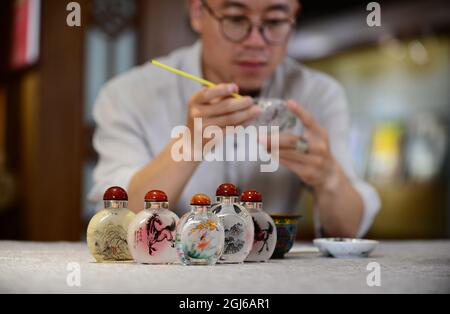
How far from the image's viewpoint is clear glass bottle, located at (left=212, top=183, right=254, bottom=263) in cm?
135

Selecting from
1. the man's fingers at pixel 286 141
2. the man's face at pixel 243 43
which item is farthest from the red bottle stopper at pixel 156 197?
the man's face at pixel 243 43

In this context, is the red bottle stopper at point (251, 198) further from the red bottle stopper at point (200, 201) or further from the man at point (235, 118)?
the man at point (235, 118)

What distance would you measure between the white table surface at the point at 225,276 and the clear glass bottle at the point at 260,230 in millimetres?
34

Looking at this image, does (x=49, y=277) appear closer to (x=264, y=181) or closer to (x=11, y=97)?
(x=264, y=181)

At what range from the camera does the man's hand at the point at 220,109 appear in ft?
5.61

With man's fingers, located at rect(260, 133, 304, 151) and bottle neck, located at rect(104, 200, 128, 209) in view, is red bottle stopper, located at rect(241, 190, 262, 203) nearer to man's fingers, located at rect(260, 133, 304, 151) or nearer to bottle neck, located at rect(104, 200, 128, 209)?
bottle neck, located at rect(104, 200, 128, 209)

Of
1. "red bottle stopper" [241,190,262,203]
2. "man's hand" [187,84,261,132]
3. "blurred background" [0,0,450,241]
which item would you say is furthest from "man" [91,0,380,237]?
"blurred background" [0,0,450,241]

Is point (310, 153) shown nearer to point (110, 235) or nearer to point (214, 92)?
point (214, 92)

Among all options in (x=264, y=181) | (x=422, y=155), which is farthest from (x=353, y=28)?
(x=264, y=181)

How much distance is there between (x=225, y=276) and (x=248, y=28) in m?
1.15

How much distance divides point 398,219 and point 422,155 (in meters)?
0.66

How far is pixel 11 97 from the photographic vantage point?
5930mm

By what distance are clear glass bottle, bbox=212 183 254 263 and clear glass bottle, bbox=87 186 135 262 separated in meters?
0.19

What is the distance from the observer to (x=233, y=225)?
1350mm
